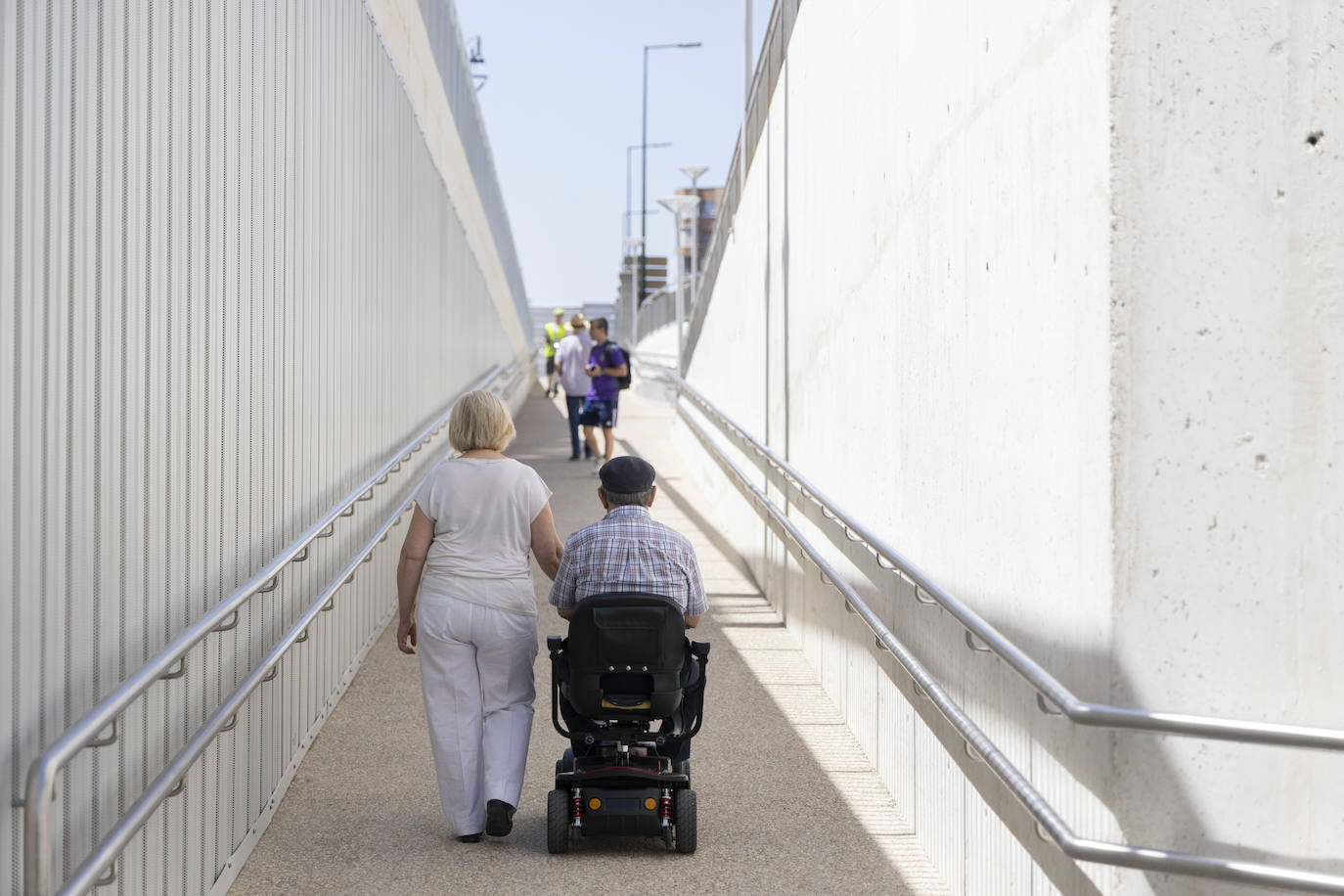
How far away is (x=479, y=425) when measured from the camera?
514 centimetres

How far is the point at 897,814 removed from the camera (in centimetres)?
556

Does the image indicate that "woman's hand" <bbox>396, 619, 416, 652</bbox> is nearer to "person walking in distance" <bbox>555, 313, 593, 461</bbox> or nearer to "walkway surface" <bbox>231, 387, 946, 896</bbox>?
"walkway surface" <bbox>231, 387, 946, 896</bbox>

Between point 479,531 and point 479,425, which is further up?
point 479,425

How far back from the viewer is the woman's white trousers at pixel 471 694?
500 cm

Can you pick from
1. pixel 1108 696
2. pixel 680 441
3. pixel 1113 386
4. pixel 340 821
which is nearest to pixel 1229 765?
pixel 1108 696

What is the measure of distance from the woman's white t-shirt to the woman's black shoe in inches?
25.5

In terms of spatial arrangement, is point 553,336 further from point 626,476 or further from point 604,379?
point 626,476

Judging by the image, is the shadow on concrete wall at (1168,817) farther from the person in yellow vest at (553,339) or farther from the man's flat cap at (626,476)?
the person in yellow vest at (553,339)

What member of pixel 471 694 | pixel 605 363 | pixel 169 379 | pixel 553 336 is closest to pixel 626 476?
pixel 471 694

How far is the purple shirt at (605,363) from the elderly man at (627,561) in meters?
9.30

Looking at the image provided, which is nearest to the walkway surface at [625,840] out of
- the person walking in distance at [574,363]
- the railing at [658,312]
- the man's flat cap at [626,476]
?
the man's flat cap at [626,476]

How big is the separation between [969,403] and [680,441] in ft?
42.5

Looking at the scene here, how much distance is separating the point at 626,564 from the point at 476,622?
23.2 inches

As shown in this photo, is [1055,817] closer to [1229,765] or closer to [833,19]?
[1229,765]
